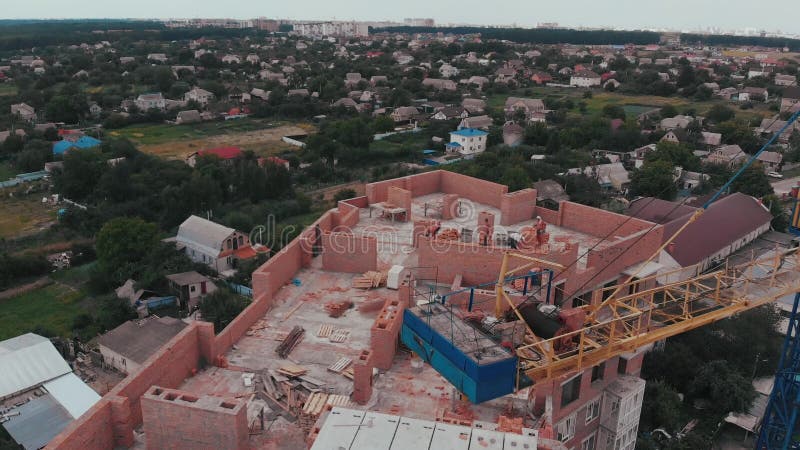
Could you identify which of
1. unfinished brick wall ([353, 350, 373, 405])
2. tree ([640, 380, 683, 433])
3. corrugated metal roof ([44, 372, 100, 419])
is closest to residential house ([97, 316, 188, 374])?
corrugated metal roof ([44, 372, 100, 419])

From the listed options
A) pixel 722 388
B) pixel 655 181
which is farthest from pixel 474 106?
pixel 722 388

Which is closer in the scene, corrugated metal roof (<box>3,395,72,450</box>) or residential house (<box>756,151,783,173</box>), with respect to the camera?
corrugated metal roof (<box>3,395,72,450</box>)

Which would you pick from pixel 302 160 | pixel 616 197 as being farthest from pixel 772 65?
pixel 302 160

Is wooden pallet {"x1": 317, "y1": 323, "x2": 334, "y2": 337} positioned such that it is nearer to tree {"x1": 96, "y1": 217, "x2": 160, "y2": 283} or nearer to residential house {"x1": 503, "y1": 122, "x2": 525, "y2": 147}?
tree {"x1": 96, "y1": 217, "x2": 160, "y2": 283}

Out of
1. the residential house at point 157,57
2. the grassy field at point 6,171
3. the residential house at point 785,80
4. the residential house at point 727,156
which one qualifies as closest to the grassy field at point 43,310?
the grassy field at point 6,171

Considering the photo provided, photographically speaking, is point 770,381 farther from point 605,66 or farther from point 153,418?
point 605,66

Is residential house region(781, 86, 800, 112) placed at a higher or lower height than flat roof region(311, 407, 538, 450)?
lower

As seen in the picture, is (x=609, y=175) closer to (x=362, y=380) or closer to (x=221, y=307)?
(x=221, y=307)
